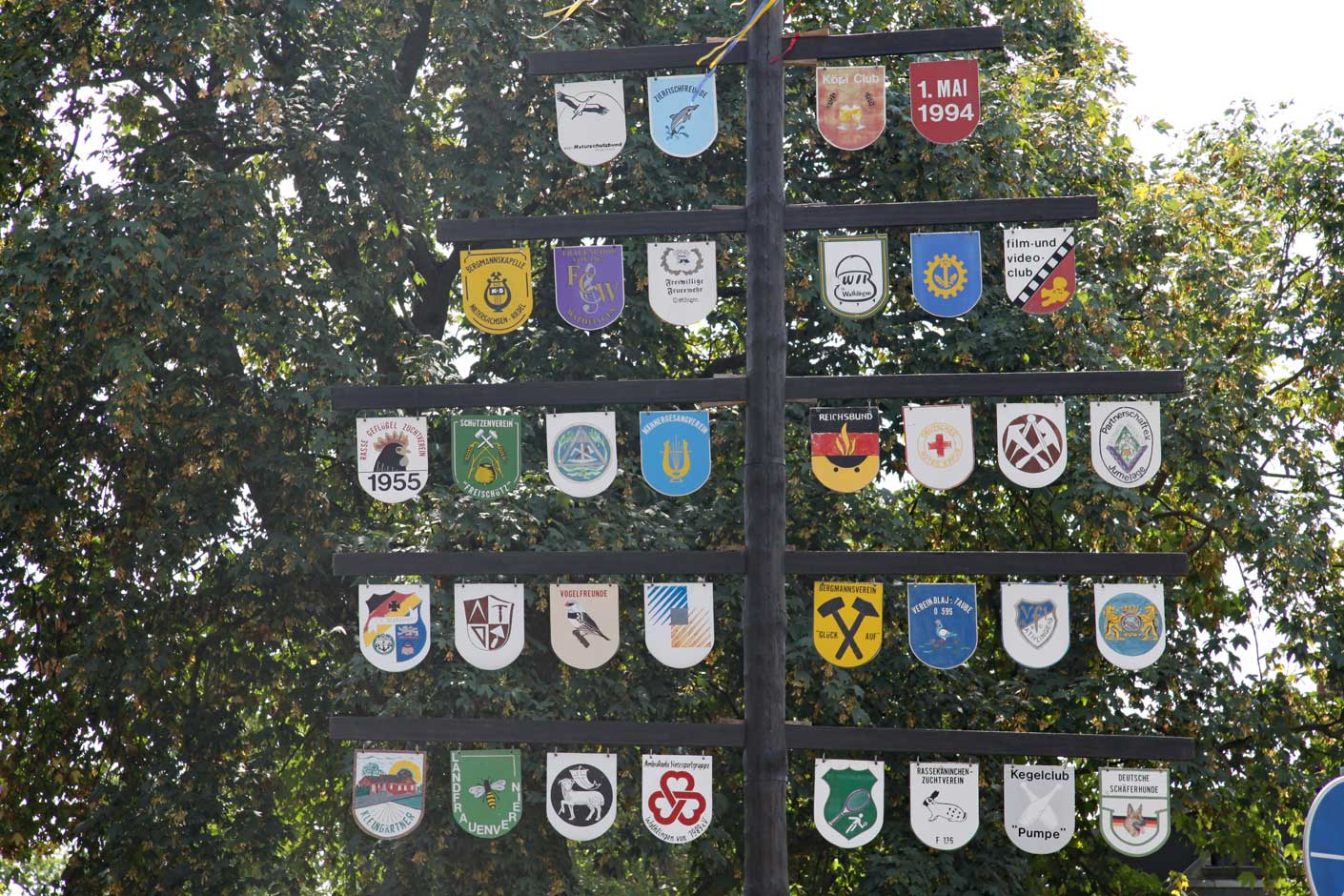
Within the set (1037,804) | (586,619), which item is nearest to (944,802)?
(1037,804)

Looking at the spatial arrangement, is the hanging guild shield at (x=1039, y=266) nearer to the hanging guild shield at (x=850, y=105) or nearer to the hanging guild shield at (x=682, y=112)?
the hanging guild shield at (x=850, y=105)

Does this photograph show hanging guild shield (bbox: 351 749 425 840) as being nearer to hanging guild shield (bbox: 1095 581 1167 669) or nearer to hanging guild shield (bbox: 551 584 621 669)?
hanging guild shield (bbox: 551 584 621 669)

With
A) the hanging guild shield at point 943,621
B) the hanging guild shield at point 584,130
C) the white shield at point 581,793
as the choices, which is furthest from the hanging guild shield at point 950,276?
the white shield at point 581,793

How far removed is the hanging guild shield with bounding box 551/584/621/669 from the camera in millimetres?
9008

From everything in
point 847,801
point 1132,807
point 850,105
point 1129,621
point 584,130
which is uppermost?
point 850,105

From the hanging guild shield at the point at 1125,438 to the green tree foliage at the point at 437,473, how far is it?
2.84 meters

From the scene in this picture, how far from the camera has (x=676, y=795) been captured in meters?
8.62

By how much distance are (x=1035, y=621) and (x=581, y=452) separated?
2861 mm

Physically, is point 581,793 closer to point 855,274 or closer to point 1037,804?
point 1037,804

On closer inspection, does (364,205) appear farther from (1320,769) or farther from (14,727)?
(1320,769)

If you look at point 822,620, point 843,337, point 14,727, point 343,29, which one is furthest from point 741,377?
point 14,727

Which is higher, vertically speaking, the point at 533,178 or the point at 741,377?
the point at 533,178

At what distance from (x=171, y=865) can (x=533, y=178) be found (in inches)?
245

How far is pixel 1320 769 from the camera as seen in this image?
13109 mm
